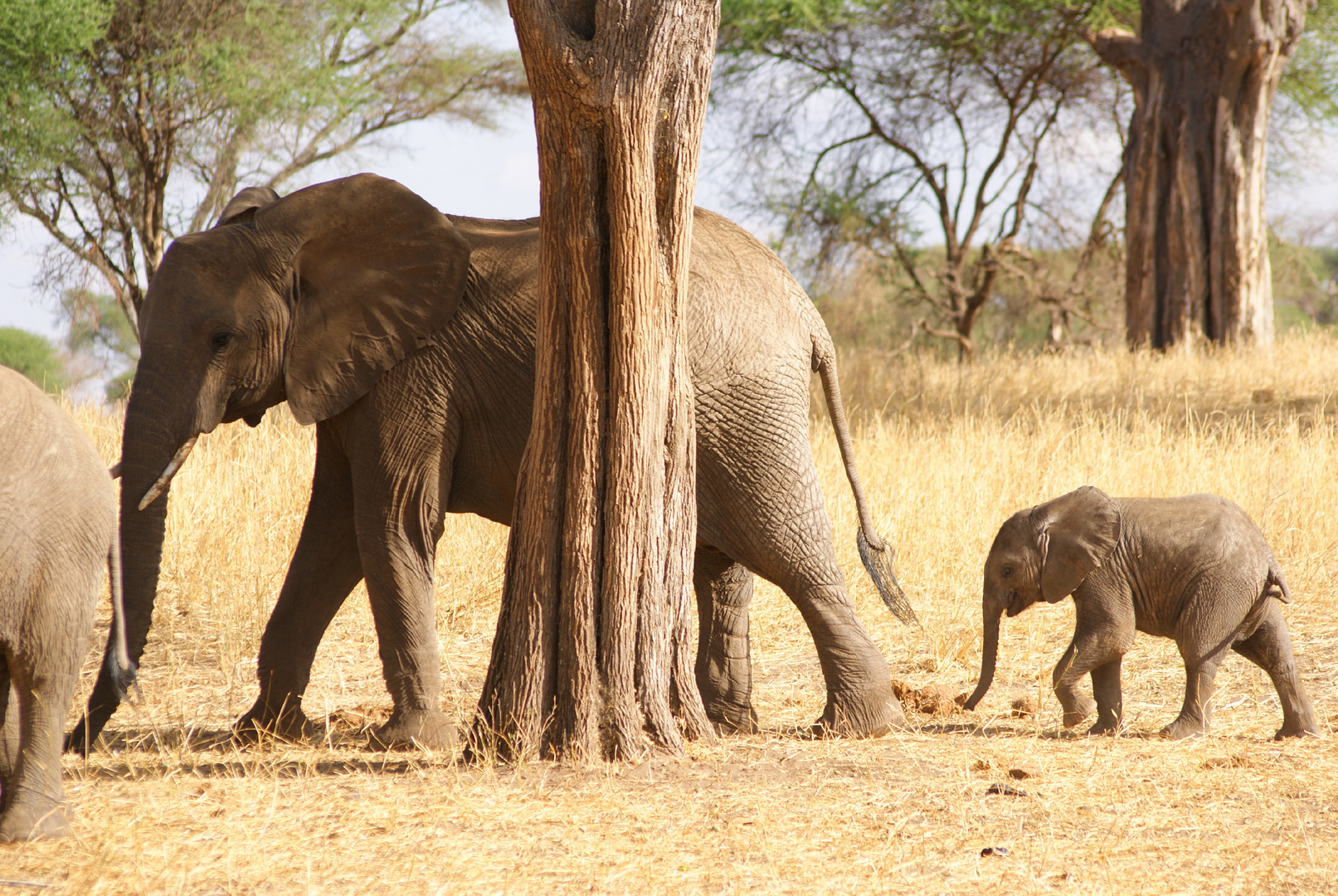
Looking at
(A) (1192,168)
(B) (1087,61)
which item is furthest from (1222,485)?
(B) (1087,61)

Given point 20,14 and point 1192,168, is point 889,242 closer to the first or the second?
point 1192,168

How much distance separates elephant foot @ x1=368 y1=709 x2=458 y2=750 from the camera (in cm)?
451

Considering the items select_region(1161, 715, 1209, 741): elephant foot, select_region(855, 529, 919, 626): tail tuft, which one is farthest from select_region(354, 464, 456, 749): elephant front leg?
select_region(1161, 715, 1209, 741): elephant foot

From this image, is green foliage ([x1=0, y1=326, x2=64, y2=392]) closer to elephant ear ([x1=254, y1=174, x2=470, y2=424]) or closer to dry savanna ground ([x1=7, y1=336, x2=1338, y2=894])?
dry savanna ground ([x1=7, y1=336, x2=1338, y2=894])

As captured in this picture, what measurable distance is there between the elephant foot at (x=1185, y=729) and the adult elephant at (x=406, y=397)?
1.02 metres

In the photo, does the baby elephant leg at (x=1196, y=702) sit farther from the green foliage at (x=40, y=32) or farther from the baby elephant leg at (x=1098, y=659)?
the green foliage at (x=40, y=32)

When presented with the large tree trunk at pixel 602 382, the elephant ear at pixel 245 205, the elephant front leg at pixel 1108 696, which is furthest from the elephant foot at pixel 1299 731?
the elephant ear at pixel 245 205

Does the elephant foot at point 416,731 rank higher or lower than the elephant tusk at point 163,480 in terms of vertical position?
lower

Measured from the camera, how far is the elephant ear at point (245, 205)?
492 centimetres

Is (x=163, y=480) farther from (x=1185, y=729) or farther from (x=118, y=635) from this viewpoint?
(x=1185, y=729)

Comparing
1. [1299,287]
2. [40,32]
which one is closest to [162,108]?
[40,32]

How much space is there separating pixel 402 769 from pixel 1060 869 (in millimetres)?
2181

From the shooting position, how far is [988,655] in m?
4.81

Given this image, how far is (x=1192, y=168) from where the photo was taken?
1510cm
